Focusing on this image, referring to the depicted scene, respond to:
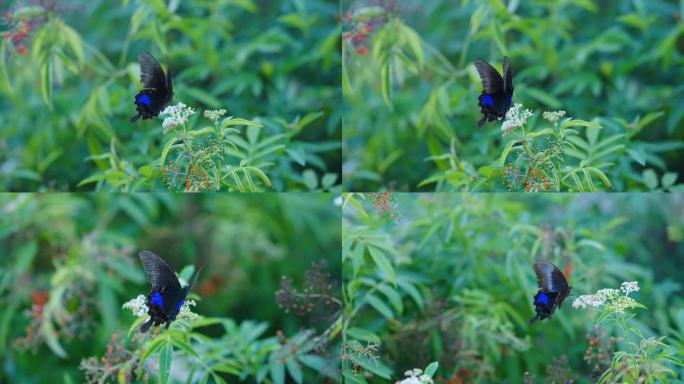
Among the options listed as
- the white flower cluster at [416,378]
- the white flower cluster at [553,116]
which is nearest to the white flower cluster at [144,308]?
the white flower cluster at [416,378]

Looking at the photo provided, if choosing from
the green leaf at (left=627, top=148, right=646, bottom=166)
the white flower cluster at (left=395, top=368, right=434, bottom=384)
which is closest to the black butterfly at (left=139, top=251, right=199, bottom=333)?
the white flower cluster at (left=395, top=368, right=434, bottom=384)

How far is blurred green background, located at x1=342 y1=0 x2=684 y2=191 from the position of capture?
1.51 m

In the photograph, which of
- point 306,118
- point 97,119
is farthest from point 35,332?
point 306,118

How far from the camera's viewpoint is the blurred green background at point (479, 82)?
1506mm

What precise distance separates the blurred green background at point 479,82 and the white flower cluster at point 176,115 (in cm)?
34

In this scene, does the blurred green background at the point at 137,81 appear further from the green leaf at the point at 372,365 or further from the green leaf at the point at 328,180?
the green leaf at the point at 372,365

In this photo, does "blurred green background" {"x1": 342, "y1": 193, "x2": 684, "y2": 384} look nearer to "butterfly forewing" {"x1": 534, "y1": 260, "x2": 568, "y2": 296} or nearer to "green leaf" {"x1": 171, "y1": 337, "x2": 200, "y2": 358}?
"butterfly forewing" {"x1": 534, "y1": 260, "x2": 568, "y2": 296}

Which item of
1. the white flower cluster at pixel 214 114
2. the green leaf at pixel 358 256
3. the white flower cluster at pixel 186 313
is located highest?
the white flower cluster at pixel 214 114

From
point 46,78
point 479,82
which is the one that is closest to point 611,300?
point 479,82

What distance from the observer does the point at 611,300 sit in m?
1.37

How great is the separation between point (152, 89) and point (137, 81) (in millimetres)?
113

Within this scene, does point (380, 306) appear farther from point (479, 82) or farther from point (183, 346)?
point (479, 82)

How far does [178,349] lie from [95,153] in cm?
47

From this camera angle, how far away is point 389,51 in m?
1.52
